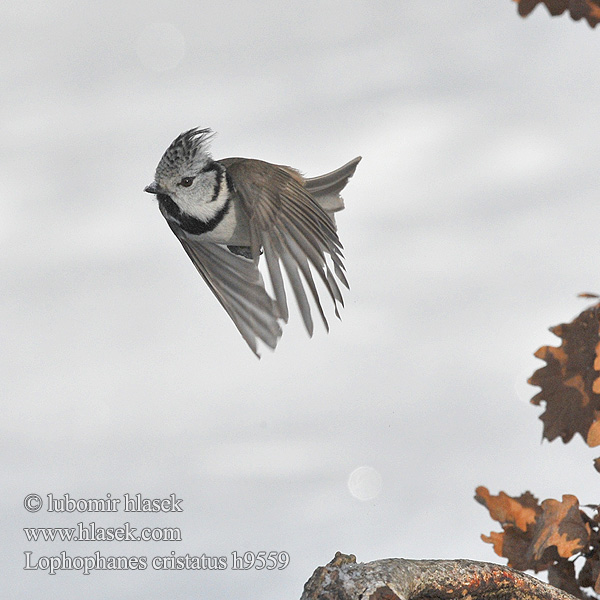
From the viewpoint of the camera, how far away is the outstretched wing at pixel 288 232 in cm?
380

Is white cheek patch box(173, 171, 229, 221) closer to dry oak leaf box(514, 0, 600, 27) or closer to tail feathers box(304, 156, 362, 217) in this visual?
tail feathers box(304, 156, 362, 217)

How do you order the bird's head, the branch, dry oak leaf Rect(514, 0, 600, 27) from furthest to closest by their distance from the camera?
the bird's head, dry oak leaf Rect(514, 0, 600, 27), the branch

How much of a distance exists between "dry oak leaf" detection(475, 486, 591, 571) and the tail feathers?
73.0 inches

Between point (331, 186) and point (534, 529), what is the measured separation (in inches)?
86.8

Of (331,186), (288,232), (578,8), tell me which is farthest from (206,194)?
(578,8)

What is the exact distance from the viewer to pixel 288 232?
13.0 feet

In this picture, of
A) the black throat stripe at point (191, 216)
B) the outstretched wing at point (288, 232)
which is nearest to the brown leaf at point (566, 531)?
the outstretched wing at point (288, 232)

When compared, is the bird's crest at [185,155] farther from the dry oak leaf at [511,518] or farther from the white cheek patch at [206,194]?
the dry oak leaf at [511,518]

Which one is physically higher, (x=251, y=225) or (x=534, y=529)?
(x=251, y=225)

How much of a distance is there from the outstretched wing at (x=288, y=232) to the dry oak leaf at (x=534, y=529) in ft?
4.10

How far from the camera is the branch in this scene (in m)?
2.77

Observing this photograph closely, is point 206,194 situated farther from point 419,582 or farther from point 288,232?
point 419,582

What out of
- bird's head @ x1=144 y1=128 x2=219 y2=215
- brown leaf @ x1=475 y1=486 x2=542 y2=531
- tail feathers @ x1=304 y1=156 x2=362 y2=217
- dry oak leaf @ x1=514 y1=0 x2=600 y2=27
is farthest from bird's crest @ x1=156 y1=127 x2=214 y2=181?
brown leaf @ x1=475 y1=486 x2=542 y2=531

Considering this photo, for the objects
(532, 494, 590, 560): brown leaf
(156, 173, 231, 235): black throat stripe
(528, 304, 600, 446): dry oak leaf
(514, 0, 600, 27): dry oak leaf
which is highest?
(514, 0, 600, 27): dry oak leaf
